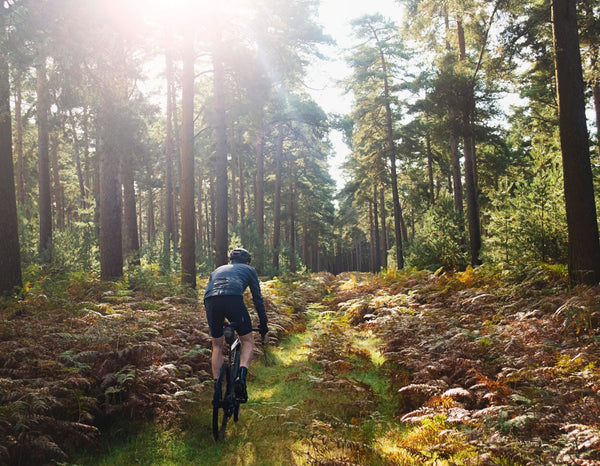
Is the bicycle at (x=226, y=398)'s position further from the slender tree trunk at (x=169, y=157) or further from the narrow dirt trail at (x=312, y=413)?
the slender tree trunk at (x=169, y=157)

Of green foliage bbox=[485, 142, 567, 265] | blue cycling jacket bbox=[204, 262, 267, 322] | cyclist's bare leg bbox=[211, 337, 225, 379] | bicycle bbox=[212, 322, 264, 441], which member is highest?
green foliage bbox=[485, 142, 567, 265]

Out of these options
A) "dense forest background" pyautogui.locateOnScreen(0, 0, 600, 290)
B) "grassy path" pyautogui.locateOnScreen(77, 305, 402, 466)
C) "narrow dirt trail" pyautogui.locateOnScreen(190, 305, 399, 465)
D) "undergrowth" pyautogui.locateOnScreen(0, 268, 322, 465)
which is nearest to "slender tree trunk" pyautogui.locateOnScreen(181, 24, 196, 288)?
"dense forest background" pyautogui.locateOnScreen(0, 0, 600, 290)

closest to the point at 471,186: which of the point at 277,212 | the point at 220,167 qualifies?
the point at 220,167

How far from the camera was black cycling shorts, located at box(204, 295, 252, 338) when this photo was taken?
5039 mm

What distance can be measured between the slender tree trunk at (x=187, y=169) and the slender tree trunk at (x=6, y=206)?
481cm

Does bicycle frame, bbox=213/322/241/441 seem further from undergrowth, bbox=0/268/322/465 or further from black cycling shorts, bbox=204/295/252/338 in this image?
undergrowth, bbox=0/268/322/465

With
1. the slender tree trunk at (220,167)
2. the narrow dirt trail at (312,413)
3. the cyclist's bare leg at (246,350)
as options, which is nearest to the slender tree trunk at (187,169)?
the slender tree trunk at (220,167)

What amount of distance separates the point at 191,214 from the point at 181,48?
555 cm

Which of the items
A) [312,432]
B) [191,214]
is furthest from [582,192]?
[191,214]

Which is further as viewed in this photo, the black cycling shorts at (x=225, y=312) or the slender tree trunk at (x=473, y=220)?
the slender tree trunk at (x=473, y=220)

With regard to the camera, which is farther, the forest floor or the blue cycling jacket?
the blue cycling jacket

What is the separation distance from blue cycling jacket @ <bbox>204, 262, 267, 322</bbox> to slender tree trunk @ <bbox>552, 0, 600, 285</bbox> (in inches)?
249

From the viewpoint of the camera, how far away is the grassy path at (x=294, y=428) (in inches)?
169

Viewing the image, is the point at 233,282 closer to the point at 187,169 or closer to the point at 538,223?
the point at 538,223
